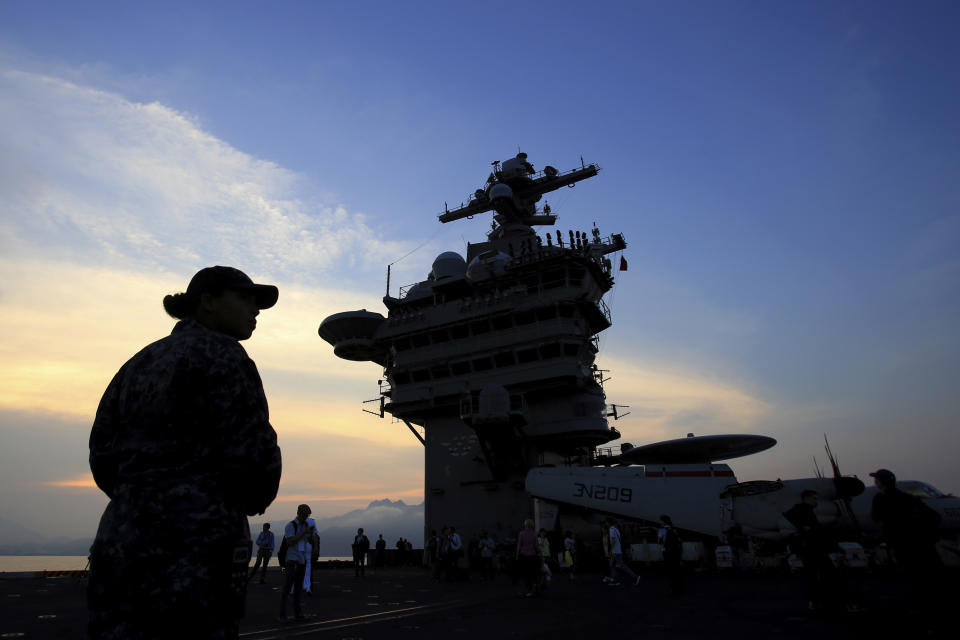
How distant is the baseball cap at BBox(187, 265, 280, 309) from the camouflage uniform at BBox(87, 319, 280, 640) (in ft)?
1.14

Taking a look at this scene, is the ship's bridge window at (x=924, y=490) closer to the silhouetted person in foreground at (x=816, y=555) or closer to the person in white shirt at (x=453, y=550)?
the silhouetted person in foreground at (x=816, y=555)

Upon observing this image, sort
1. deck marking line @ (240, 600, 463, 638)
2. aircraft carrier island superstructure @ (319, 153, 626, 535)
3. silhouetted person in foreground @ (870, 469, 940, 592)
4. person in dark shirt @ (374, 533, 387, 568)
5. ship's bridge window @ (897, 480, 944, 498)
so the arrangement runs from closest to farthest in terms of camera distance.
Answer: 1. silhouetted person in foreground @ (870, 469, 940, 592)
2. deck marking line @ (240, 600, 463, 638)
3. ship's bridge window @ (897, 480, 944, 498)
4. aircraft carrier island superstructure @ (319, 153, 626, 535)
5. person in dark shirt @ (374, 533, 387, 568)

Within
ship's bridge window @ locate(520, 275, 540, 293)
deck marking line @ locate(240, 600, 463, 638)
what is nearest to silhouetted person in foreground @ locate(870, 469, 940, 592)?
deck marking line @ locate(240, 600, 463, 638)

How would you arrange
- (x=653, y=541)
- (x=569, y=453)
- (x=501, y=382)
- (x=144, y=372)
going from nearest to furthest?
(x=144, y=372) → (x=653, y=541) → (x=501, y=382) → (x=569, y=453)

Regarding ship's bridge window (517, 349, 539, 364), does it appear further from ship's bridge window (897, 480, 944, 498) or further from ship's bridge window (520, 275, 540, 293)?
ship's bridge window (897, 480, 944, 498)

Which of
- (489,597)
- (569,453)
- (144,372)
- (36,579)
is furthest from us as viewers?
(569,453)

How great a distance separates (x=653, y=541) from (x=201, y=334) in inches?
1191

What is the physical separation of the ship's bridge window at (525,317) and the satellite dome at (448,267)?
17.9 ft

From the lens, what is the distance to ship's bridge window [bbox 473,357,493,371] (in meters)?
34.2

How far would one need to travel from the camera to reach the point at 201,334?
2.67 metres

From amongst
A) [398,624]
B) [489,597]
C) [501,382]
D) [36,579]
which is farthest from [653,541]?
[36,579]

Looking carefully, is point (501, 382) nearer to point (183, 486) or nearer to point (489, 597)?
point (489, 597)

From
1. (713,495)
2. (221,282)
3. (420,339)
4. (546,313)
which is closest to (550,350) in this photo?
(546,313)

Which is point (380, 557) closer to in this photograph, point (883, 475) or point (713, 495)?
point (713, 495)
